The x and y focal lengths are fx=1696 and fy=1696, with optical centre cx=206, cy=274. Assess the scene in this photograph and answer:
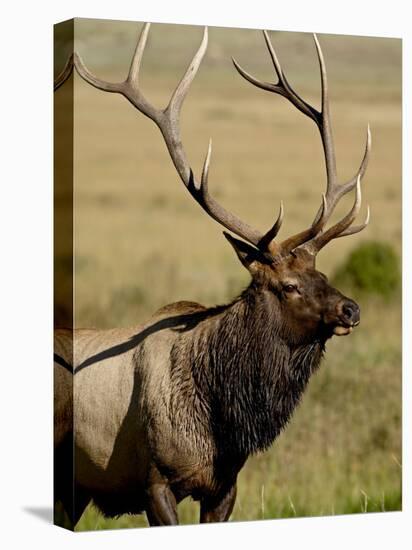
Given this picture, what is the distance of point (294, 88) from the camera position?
9.24 meters

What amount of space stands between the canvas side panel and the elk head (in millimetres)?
146

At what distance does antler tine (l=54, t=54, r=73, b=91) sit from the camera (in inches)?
329

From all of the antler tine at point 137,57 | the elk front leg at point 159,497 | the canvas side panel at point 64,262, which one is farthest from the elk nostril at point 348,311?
the antler tine at point 137,57

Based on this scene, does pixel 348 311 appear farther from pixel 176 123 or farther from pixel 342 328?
pixel 176 123

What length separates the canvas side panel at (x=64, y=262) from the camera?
838cm

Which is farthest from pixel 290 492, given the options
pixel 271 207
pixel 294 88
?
pixel 294 88

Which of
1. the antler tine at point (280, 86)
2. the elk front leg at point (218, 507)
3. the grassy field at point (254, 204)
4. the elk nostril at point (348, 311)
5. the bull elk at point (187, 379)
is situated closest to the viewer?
the elk nostril at point (348, 311)

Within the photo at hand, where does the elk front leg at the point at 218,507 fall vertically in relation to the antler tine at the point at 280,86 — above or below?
below

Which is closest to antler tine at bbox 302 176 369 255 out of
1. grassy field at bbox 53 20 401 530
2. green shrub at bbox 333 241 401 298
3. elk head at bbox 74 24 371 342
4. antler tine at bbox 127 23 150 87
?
elk head at bbox 74 24 371 342

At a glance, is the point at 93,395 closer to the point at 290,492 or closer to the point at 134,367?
the point at 134,367

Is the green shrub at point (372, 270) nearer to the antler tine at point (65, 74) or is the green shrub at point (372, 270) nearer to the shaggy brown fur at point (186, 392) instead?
the shaggy brown fur at point (186, 392)

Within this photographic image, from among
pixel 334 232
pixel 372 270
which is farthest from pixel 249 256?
pixel 372 270

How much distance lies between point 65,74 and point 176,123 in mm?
611

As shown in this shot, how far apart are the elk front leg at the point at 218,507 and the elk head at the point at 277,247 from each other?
0.93 meters
